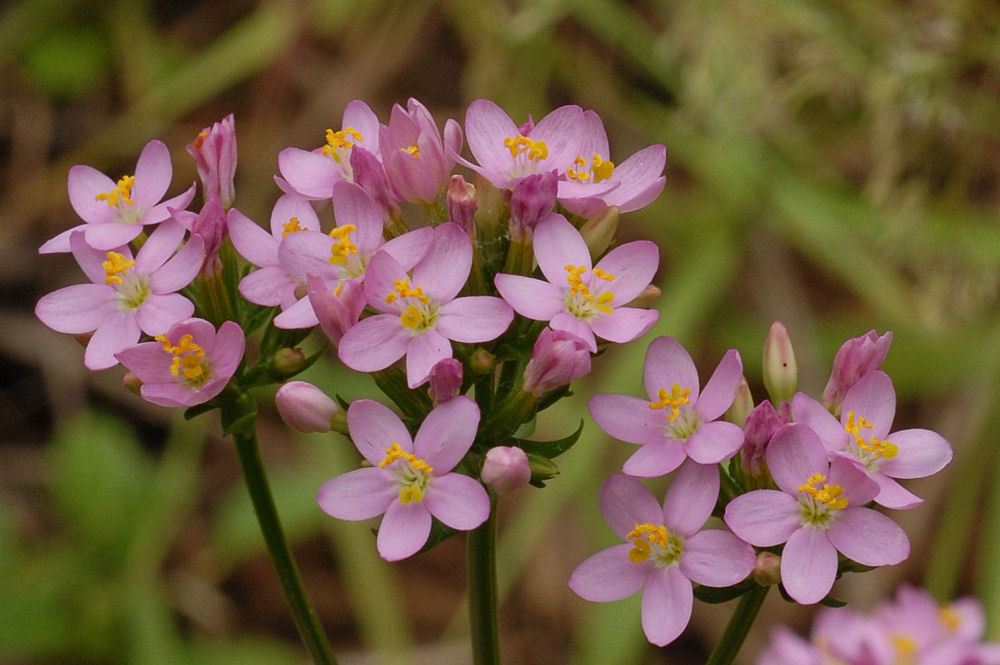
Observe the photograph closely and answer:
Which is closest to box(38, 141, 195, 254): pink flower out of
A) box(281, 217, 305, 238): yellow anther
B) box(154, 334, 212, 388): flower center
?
box(281, 217, 305, 238): yellow anther

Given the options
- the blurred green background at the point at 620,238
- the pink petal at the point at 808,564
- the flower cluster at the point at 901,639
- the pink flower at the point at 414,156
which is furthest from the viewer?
the blurred green background at the point at 620,238

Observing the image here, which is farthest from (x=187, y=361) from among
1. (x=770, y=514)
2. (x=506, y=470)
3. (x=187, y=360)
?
(x=770, y=514)

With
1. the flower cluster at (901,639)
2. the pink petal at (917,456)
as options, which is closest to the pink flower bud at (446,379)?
the pink petal at (917,456)

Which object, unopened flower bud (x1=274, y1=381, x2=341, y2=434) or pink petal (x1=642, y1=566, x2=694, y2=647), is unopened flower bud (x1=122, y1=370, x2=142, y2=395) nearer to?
unopened flower bud (x1=274, y1=381, x2=341, y2=434)

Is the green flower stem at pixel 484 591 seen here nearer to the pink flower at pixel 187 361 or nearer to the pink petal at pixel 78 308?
the pink flower at pixel 187 361

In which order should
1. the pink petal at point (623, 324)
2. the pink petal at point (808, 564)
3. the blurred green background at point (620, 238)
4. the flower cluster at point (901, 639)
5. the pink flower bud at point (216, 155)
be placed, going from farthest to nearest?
the blurred green background at point (620, 238) → the flower cluster at point (901, 639) → the pink flower bud at point (216, 155) → the pink petal at point (623, 324) → the pink petal at point (808, 564)

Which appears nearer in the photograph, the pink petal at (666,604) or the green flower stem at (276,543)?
the pink petal at (666,604)
